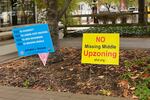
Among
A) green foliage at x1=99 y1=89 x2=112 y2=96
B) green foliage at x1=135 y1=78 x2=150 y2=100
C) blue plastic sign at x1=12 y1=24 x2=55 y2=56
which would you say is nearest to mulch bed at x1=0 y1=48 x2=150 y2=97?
green foliage at x1=99 y1=89 x2=112 y2=96

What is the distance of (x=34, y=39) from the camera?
832 cm

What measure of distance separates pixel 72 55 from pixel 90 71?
2221 millimetres

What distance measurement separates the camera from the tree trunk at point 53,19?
8945 mm

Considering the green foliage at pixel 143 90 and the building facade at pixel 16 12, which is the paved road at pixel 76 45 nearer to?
the green foliage at pixel 143 90

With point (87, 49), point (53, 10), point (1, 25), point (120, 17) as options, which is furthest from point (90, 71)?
point (1, 25)

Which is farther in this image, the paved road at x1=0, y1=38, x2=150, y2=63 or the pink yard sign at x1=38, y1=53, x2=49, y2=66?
the paved road at x1=0, y1=38, x2=150, y2=63

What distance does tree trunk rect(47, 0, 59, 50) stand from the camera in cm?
895

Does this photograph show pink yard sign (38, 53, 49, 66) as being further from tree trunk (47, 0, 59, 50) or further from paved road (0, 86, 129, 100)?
paved road (0, 86, 129, 100)

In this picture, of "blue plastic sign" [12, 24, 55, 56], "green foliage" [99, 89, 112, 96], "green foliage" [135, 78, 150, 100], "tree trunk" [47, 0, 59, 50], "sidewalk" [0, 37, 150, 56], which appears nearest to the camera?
"green foliage" [135, 78, 150, 100]

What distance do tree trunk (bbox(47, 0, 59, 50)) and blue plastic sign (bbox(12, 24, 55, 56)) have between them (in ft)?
2.46

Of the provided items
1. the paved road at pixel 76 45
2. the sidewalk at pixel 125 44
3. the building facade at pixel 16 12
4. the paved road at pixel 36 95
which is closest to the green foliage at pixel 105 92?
the paved road at pixel 36 95

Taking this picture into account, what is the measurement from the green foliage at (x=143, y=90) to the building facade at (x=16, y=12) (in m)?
18.8

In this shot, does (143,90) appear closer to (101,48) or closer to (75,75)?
(101,48)

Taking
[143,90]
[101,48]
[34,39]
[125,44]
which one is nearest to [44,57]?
[34,39]
